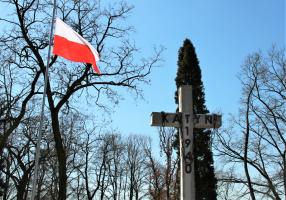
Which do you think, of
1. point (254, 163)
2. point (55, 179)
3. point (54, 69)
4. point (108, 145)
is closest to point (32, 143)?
point (55, 179)

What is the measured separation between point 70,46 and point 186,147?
15.7ft

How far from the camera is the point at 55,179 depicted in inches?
1540

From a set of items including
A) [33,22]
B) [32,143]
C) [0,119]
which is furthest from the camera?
[32,143]

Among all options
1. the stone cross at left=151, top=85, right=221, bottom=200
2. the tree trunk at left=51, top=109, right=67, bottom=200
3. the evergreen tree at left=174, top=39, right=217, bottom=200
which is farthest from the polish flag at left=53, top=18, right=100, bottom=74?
the evergreen tree at left=174, top=39, right=217, bottom=200

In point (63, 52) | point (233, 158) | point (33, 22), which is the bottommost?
point (63, 52)

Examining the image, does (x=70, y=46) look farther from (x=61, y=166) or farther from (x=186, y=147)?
(x=61, y=166)

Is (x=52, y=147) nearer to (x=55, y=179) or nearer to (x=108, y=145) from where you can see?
(x=55, y=179)

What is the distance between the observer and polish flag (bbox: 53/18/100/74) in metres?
11.6

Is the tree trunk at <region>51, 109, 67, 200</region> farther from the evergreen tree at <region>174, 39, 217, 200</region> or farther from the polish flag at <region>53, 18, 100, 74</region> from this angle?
the evergreen tree at <region>174, 39, 217, 200</region>

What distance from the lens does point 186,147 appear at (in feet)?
28.0

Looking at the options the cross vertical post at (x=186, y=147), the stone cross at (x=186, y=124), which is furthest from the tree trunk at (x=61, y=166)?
the cross vertical post at (x=186, y=147)

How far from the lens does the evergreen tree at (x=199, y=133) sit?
91.7 ft

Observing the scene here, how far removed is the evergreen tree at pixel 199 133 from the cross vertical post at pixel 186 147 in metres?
18.4

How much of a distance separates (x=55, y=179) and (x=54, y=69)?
20.4 meters
